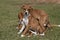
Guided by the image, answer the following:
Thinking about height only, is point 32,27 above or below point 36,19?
below

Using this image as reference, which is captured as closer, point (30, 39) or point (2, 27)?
point (30, 39)

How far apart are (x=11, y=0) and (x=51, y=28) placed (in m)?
13.8

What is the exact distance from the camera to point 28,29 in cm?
812

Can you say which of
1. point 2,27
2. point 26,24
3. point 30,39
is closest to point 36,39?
point 30,39

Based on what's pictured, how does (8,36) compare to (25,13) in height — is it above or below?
below

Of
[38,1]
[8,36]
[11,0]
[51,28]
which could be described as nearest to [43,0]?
[38,1]

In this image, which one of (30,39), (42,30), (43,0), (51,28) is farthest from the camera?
(43,0)

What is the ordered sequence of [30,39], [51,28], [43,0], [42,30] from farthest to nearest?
[43,0]
[51,28]
[42,30]
[30,39]

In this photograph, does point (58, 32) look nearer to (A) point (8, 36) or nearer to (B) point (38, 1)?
(A) point (8, 36)

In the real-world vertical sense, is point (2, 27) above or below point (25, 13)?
below

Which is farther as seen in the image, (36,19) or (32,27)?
(36,19)

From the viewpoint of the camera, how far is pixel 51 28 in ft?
30.6

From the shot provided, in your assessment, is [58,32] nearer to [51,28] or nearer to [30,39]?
[51,28]

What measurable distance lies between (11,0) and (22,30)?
14570mm
